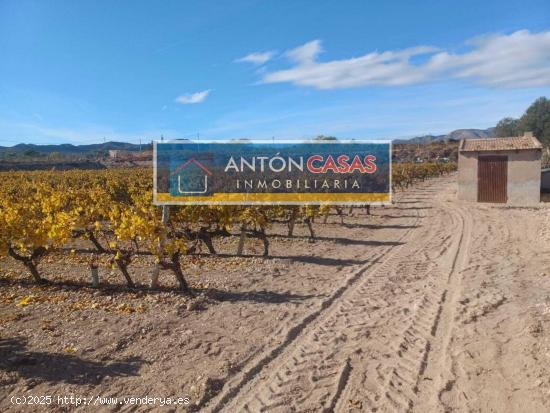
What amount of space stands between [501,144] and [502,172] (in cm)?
148

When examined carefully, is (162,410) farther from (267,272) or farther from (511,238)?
(511,238)

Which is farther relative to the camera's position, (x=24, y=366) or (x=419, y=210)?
(x=419, y=210)

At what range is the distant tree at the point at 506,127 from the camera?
69725 millimetres

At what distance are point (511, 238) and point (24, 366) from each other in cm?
1059

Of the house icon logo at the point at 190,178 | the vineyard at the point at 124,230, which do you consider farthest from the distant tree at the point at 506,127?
the vineyard at the point at 124,230

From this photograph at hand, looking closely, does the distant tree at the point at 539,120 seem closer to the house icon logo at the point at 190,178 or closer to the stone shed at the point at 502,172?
the stone shed at the point at 502,172

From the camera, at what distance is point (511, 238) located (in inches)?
414

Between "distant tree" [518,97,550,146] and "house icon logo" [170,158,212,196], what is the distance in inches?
2048

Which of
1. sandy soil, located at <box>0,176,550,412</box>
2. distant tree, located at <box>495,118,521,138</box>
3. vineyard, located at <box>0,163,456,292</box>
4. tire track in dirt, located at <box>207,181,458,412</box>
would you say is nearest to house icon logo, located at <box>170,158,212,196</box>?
vineyard, located at <box>0,163,456,292</box>

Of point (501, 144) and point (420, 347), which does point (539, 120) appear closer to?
point (501, 144)

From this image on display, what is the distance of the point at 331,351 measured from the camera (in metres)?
4.60

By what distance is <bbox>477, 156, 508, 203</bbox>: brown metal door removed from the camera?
17.6 m

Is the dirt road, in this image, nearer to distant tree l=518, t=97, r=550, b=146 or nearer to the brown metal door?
the brown metal door

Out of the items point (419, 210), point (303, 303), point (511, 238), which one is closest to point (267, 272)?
point (303, 303)
